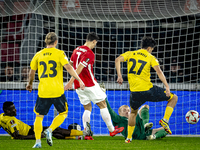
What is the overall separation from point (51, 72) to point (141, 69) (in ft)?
4.77

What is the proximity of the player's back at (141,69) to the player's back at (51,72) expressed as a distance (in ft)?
Answer: 4.05

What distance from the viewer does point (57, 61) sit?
13.7 ft

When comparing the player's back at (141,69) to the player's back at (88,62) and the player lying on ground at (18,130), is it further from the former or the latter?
the player lying on ground at (18,130)

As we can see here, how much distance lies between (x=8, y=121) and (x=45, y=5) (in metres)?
2.53

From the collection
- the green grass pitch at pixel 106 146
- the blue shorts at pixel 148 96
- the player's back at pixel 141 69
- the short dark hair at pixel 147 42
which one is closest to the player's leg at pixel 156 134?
the green grass pitch at pixel 106 146

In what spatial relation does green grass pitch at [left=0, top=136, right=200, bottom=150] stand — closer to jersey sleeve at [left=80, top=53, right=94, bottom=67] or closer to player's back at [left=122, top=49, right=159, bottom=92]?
player's back at [left=122, top=49, right=159, bottom=92]

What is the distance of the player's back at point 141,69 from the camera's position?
488 cm

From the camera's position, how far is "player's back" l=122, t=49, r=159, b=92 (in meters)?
4.88

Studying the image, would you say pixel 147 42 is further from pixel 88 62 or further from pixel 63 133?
pixel 63 133

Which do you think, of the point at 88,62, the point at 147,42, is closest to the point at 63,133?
the point at 88,62

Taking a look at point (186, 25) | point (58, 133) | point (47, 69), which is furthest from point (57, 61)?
point (186, 25)

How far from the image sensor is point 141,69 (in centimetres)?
492

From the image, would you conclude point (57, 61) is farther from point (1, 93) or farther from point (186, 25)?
point (186, 25)

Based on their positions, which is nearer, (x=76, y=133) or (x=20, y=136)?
(x=76, y=133)
